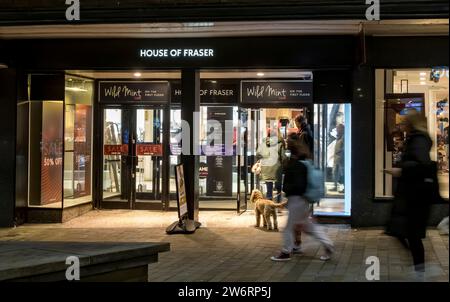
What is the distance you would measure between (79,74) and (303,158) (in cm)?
608

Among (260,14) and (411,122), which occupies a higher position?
(260,14)

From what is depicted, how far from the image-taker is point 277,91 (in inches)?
482

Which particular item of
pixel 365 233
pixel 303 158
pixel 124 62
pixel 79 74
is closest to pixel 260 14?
pixel 303 158

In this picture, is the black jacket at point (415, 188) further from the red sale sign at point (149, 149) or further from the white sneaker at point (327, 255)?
the red sale sign at point (149, 149)

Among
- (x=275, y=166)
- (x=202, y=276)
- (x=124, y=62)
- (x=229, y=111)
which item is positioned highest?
(x=124, y=62)

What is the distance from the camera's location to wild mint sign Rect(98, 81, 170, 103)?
1257 cm

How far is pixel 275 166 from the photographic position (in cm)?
1210

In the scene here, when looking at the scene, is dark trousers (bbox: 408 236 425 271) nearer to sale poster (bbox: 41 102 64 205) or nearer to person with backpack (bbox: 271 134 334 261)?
person with backpack (bbox: 271 134 334 261)

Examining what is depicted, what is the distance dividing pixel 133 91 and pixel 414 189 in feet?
26.3

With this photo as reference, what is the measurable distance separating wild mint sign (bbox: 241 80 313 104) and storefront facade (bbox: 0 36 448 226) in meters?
0.05

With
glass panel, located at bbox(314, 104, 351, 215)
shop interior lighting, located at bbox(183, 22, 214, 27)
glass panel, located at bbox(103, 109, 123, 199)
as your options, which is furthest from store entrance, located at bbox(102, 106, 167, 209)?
glass panel, located at bbox(314, 104, 351, 215)
